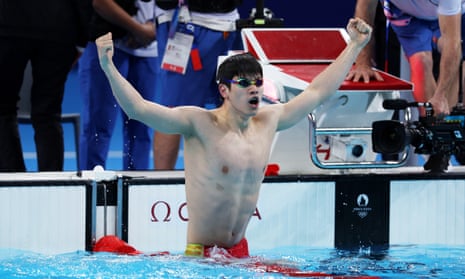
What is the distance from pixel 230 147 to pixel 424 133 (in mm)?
1286

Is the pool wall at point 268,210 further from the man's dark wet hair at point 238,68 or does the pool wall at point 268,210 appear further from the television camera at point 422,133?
the man's dark wet hair at point 238,68

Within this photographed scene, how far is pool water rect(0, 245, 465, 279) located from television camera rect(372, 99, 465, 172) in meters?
0.54

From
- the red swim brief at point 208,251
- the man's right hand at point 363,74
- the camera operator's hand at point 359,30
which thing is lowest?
the red swim brief at point 208,251

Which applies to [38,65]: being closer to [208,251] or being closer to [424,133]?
[208,251]

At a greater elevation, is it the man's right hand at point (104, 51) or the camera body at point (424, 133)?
the man's right hand at point (104, 51)

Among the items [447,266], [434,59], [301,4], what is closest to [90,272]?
[447,266]

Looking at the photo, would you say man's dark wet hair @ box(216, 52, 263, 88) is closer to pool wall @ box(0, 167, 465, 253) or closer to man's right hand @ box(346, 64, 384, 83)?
pool wall @ box(0, 167, 465, 253)

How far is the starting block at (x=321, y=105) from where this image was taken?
5523 millimetres

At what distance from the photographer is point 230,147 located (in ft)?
15.2

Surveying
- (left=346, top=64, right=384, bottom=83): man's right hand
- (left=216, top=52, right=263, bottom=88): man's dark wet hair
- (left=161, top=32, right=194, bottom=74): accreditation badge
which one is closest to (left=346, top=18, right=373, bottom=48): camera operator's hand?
(left=216, top=52, right=263, bottom=88): man's dark wet hair

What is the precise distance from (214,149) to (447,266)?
4.21 ft

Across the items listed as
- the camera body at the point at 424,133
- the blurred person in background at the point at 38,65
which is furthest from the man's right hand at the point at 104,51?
the blurred person in background at the point at 38,65

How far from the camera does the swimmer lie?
457 centimetres

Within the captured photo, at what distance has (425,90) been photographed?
6.23 m
